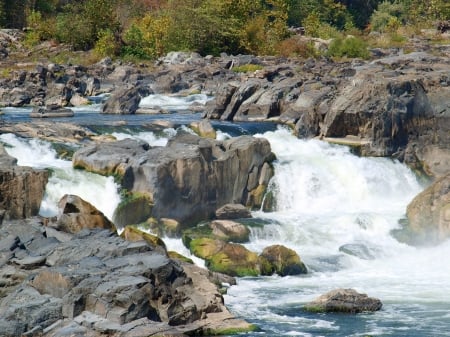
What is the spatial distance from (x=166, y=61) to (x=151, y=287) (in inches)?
1911

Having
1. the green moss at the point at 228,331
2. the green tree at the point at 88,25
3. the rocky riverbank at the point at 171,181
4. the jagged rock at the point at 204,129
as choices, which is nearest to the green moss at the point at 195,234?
the rocky riverbank at the point at 171,181

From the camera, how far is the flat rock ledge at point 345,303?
2116 centimetres

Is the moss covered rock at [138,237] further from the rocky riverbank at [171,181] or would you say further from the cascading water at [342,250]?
the cascading water at [342,250]

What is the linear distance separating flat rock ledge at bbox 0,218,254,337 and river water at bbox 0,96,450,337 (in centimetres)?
133

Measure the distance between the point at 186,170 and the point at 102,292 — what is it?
471 inches

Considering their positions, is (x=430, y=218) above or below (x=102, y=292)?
above

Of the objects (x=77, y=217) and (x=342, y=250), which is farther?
(x=342, y=250)

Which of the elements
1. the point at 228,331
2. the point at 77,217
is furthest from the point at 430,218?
the point at 228,331

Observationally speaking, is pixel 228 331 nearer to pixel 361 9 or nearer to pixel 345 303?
pixel 345 303

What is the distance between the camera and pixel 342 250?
27875 mm

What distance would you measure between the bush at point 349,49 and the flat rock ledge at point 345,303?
48.5 metres

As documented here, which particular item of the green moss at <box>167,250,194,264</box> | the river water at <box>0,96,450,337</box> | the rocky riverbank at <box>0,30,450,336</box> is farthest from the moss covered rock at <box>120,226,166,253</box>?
the river water at <box>0,96,450,337</box>

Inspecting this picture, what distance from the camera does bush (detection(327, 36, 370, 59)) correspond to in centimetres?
6906

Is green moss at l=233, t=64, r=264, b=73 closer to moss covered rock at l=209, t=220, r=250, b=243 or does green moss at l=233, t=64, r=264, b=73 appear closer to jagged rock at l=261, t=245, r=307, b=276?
moss covered rock at l=209, t=220, r=250, b=243
